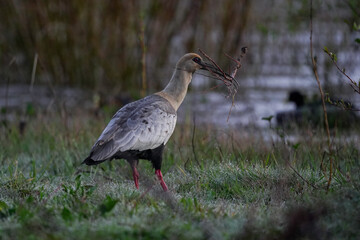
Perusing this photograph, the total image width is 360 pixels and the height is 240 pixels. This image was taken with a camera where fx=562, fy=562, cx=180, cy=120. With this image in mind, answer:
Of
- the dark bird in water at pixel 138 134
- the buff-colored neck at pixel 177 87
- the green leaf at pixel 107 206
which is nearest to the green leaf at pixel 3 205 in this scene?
the green leaf at pixel 107 206

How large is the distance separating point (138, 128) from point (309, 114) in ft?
12.8

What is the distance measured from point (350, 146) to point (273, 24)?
653 cm

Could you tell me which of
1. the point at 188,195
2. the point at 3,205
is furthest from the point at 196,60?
the point at 3,205

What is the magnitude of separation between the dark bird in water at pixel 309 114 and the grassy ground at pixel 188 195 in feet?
2.93

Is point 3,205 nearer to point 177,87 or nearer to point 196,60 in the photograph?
point 177,87

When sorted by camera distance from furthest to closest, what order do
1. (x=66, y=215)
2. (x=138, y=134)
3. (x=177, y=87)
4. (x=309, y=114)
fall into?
(x=309, y=114), (x=177, y=87), (x=138, y=134), (x=66, y=215)

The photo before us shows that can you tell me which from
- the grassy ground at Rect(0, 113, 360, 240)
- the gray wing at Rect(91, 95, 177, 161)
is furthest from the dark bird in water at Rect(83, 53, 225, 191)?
the grassy ground at Rect(0, 113, 360, 240)

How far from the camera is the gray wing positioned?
432 cm

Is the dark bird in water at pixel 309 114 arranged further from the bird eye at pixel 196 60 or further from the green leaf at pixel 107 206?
the green leaf at pixel 107 206

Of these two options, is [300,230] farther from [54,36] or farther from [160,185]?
[54,36]

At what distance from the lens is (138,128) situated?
4.48 m

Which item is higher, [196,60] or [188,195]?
[196,60]

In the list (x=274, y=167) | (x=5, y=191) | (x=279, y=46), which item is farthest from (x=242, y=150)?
(x=279, y=46)

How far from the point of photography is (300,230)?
9.75 ft
